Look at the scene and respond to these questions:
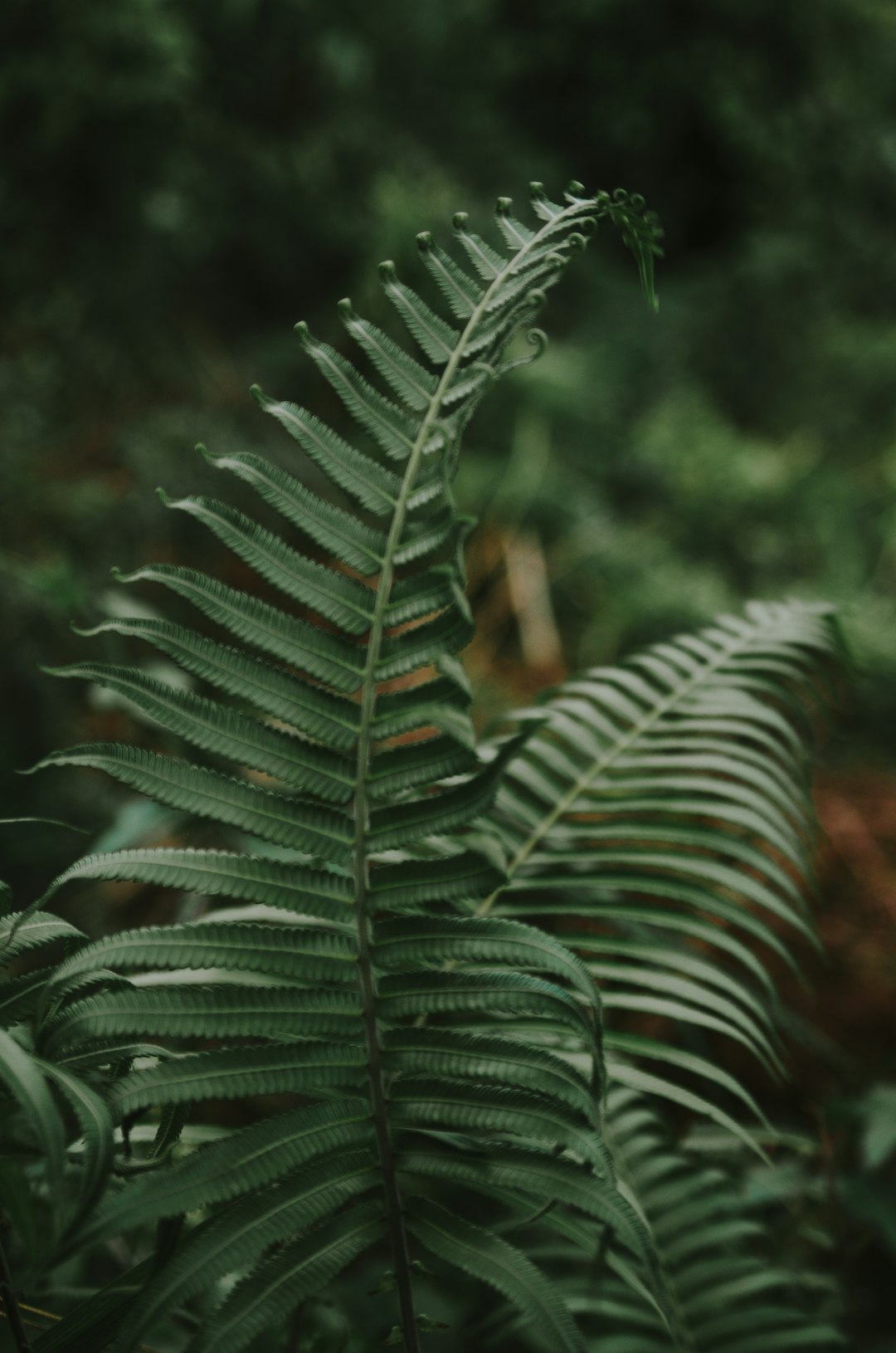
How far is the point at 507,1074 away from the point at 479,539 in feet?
7.98

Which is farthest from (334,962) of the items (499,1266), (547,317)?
(547,317)

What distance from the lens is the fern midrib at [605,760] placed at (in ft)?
2.77

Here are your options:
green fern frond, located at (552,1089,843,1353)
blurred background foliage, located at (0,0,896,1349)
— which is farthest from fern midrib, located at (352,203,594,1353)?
blurred background foliage, located at (0,0,896,1349)

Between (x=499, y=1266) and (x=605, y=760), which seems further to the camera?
(x=605, y=760)

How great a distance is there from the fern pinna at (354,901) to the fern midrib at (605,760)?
291 mm

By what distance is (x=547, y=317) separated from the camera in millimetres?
3643

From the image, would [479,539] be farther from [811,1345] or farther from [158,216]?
[811,1345]

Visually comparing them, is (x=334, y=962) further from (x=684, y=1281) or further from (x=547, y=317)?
(x=547, y=317)

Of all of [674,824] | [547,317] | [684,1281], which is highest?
[547,317]

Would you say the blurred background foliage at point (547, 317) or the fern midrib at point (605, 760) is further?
the blurred background foliage at point (547, 317)

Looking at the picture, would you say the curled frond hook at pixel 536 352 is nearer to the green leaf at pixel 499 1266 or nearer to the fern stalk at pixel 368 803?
the fern stalk at pixel 368 803

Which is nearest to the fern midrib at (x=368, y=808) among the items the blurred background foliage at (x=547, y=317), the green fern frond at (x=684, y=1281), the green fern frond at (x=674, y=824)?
the green fern frond at (x=674, y=824)

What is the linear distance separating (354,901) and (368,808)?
54 mm

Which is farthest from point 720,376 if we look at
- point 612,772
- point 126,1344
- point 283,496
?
point 126,1344
